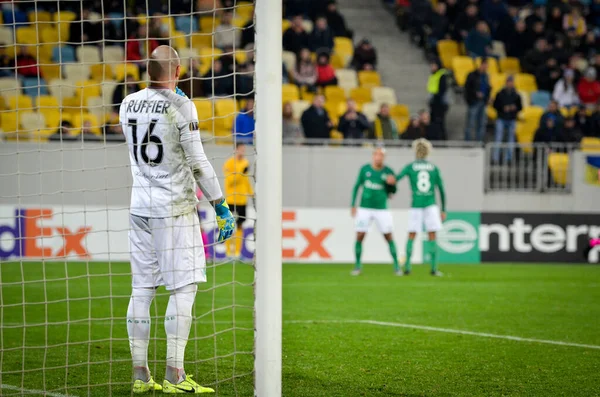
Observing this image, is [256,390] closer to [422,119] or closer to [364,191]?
[364,191]

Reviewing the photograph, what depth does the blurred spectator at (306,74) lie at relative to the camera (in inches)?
814

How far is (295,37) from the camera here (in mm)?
21359

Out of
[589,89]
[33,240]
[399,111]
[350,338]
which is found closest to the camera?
[350,338]

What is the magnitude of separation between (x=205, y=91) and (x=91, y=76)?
91.6 inches

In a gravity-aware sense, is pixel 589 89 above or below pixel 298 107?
above

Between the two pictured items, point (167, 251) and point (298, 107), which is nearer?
point (167, 251)

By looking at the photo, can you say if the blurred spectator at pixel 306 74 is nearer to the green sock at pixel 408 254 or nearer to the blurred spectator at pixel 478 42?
the blurred spectator at pixel 478 42

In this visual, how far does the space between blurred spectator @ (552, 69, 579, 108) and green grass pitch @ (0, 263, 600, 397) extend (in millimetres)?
8350

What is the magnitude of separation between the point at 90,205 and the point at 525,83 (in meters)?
11.2

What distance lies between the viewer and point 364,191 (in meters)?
15.5

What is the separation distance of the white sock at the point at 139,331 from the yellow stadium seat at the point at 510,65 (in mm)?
19006

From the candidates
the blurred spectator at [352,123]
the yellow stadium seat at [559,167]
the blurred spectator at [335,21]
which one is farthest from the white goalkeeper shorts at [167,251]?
the blurred spectator at [335,21]

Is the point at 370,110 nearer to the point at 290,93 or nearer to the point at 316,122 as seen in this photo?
the point at 290,93

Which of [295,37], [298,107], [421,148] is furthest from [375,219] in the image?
[295,37]
